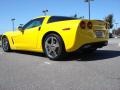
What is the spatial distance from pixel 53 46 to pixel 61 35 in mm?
474

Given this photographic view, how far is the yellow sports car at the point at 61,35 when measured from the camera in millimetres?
7875

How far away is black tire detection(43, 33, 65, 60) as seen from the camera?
8.14 meters

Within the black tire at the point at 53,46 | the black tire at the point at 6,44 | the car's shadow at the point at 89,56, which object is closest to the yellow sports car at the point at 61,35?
the black tire at the point at 53,46

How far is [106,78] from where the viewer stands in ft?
18.0

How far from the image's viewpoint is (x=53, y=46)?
27.5ft

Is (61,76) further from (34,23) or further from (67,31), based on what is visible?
(34,23)

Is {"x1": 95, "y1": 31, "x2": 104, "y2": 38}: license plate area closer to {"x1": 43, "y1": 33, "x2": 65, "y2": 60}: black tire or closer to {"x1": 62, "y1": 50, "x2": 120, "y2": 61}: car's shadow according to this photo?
{"x1": 62, "y1": 50, "x2": 120, "y2": 61}: car's shadow

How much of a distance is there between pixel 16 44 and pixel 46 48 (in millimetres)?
2246

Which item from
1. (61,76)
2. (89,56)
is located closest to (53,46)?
(89,56)

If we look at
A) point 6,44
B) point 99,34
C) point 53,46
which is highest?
point 99,34

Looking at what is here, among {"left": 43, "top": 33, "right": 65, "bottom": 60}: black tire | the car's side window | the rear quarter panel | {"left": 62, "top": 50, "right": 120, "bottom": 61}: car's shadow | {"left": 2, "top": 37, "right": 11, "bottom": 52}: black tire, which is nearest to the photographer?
the rear quarter panel

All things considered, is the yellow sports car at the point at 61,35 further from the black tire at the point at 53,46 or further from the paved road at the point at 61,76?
the paved road at the point at 61,76

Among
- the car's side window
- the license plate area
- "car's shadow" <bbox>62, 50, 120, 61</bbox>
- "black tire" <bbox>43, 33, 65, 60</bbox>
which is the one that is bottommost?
"car's shadow" <bbox>62, 50, 120, 61</bbox>

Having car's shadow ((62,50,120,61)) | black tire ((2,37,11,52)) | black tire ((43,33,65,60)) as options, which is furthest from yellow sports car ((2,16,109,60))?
black tire ((2,37,11,52))
